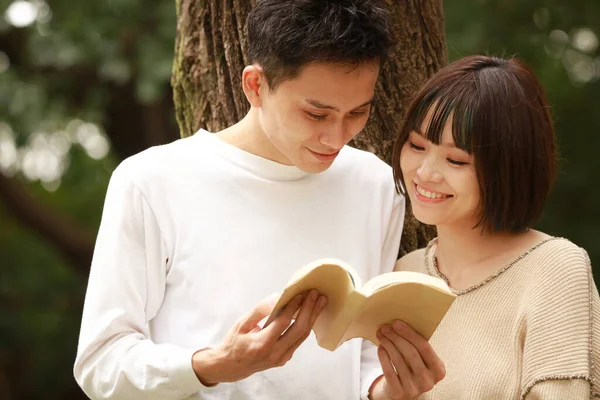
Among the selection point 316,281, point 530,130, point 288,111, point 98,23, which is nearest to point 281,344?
point 316,281

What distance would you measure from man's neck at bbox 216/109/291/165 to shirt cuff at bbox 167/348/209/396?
653 mm

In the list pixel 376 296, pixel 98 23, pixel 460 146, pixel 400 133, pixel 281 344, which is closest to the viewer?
pixel 376 296

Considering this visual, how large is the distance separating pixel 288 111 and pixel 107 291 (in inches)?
27.2

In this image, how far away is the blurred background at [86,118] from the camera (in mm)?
6043

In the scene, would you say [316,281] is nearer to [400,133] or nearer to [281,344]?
[281,344]

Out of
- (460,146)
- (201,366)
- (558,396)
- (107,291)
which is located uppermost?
(460,146)

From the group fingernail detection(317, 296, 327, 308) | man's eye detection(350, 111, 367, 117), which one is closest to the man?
man's eye detection(350, 111, 367, 117)

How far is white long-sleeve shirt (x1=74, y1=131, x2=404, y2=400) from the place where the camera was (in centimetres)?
268

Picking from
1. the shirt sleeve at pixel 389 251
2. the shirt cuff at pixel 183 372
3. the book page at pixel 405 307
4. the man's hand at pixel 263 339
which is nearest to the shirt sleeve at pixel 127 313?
the shirt cuff at pixel 183 372

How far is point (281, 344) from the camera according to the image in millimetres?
2393

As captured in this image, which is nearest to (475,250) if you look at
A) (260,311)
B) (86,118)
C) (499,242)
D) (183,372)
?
(499,242)

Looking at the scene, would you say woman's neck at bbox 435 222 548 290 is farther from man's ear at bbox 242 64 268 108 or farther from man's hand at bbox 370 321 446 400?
man's ear at bbox 242 64 268 108

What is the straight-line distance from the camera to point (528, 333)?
8.38 feet

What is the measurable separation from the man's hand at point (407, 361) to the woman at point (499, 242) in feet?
0.60
